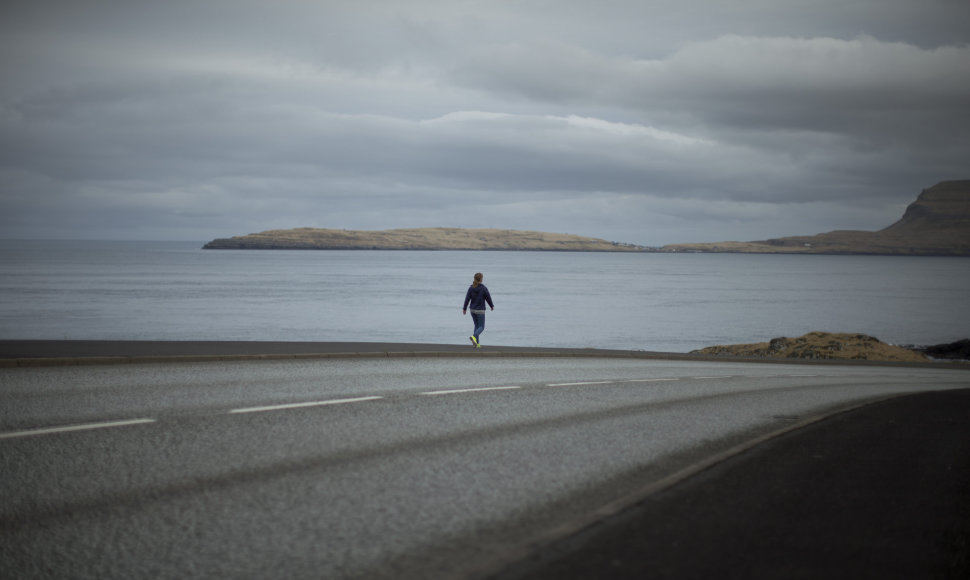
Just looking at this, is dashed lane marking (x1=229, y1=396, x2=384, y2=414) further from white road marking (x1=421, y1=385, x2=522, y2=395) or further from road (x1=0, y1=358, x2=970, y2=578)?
white road marking (x1=421, y1=385, x2=522, y2=395)

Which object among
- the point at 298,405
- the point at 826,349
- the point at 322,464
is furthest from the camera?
the point at 826,349

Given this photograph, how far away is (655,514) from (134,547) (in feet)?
10.8

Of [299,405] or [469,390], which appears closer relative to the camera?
[299,405]

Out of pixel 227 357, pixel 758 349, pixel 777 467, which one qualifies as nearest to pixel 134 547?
pixel 777 467

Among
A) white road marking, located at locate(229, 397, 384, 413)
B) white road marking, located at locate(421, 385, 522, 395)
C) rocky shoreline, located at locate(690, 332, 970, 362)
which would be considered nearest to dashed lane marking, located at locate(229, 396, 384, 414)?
white road marking, located at locate(229, 397, 384, 413)

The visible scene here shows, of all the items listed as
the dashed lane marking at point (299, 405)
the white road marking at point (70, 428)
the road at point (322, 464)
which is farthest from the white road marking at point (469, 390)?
the white road marking at point (70, 428)

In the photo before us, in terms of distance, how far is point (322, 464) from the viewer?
6945mm

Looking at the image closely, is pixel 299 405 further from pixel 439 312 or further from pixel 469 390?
pixel 439 312

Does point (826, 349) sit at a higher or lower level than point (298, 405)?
lower

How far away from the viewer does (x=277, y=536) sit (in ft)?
16.4

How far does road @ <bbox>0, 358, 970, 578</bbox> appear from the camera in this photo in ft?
15.6

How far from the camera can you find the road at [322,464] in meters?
4.76

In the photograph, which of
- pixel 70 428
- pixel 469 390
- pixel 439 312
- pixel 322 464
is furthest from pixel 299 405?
pixel 439 312

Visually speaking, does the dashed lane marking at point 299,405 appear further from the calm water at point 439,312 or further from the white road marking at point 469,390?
the calm water at point 439,312
